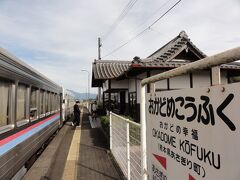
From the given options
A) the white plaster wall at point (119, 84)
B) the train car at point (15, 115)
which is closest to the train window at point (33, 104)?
the train car at point (15, 115)

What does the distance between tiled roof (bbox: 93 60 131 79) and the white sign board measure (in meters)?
12.8

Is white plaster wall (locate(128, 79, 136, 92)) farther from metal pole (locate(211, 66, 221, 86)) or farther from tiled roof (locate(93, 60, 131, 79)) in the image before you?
metal pole (locate(211, 66, 221, 86))

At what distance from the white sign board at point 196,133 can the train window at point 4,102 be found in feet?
9.58

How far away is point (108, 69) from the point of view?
1744cm

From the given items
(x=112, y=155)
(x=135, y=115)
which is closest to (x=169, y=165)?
(x=112, y=155)

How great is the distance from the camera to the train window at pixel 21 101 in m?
5.67

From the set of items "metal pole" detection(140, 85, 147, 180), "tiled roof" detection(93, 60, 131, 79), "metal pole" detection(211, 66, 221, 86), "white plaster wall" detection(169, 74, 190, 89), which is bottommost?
"metal pole" detection(140, 85, 147, 180)

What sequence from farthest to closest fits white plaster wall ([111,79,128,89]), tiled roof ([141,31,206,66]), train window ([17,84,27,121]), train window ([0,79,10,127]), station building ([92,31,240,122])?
white plaster wall ([111,79,128,89]) < tiled roof ([141,31,206,66]) < station building ([92,31,240,122]) < train window ([17,84,27,121]) < train window ([0,79,10,127])

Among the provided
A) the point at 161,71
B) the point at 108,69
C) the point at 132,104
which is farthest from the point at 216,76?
the point at 108,69

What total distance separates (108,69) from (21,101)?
38.3 ft

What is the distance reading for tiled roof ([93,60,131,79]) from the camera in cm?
1598

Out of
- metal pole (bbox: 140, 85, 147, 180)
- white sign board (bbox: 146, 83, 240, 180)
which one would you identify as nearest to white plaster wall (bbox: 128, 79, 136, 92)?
metal pole (bbox: 140, 85, 147, 180)

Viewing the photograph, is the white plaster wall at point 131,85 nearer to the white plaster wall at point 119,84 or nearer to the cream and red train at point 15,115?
the white plaster wall at point 119,84

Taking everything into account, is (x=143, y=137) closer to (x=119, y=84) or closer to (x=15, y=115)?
(x=15, y=115)
